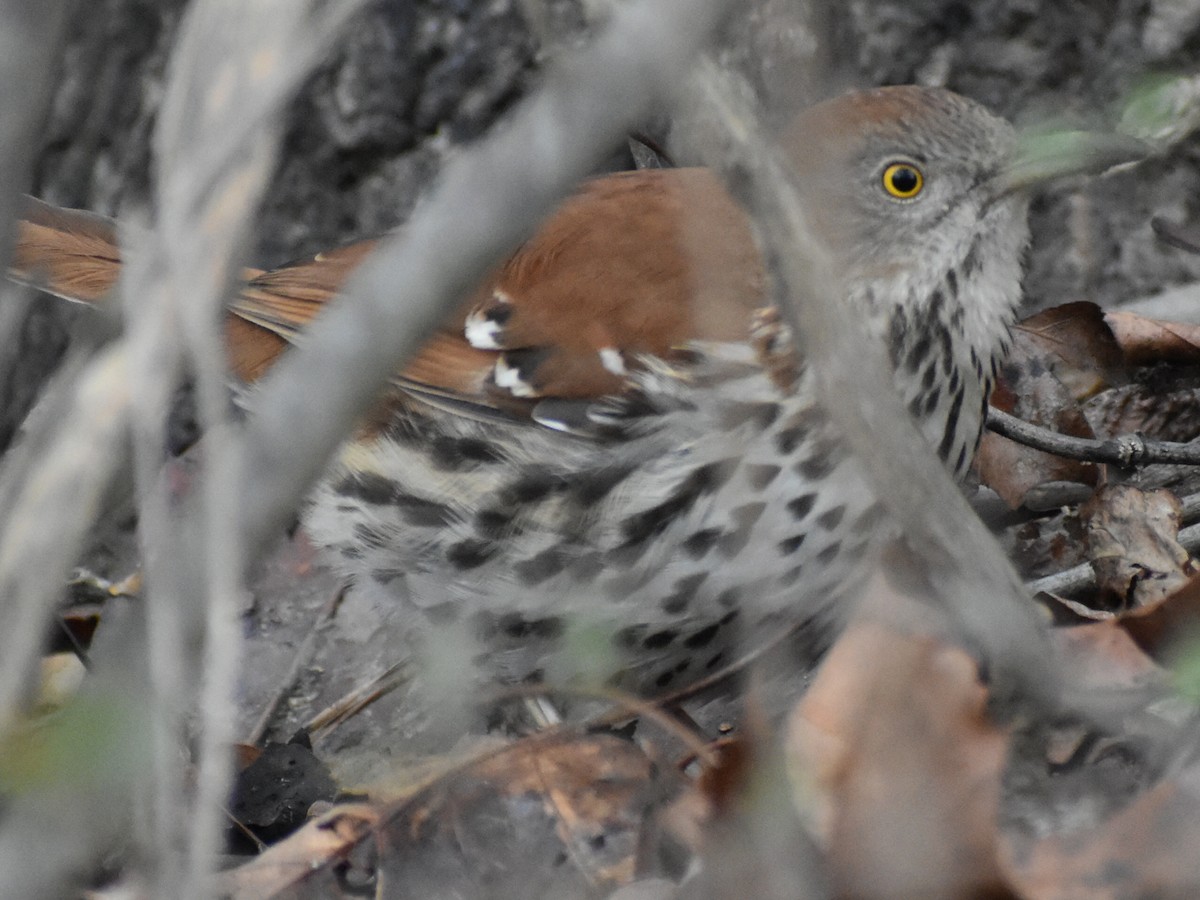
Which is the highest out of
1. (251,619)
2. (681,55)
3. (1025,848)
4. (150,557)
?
(681,55)

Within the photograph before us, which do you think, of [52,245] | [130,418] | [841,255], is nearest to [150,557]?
[130,418]

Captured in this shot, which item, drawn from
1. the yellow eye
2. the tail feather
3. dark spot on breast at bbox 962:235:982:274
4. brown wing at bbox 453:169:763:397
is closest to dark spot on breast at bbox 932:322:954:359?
dark spot on breast at bbox 962:235:982:274

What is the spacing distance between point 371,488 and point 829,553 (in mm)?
835

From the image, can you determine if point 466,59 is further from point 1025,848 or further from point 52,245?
point 1025,848

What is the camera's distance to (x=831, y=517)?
2.72 meters

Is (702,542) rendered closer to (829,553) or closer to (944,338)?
(829,553)

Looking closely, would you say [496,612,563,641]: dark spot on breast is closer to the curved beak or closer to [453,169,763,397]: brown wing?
[453,169,763,397]: brown wing

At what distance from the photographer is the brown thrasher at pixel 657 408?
108 inches

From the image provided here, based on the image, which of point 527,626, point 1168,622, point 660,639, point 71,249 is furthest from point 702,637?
point 71,249

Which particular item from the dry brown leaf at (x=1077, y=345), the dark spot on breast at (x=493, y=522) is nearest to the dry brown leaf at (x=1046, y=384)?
the dry brown leaf at (x=1077, y=345)

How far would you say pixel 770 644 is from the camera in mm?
2746

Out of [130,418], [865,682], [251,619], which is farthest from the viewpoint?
[251,619]

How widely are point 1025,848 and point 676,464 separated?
1.07m

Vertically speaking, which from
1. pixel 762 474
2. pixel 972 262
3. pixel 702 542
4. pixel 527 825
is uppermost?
pixel 972 262
